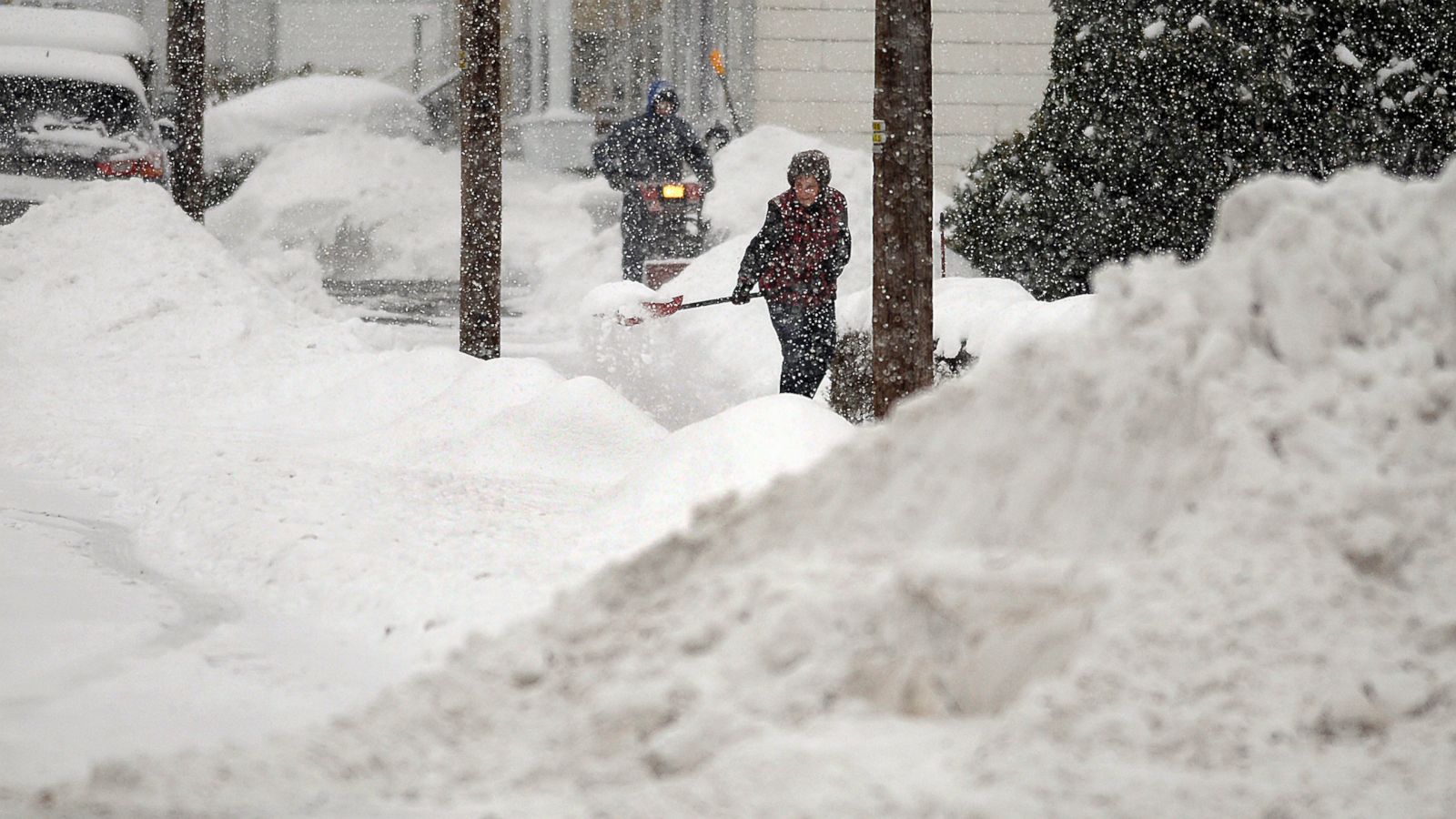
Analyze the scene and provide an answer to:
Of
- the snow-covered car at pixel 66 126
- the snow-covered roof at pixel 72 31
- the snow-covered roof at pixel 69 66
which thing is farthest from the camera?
the snow-covered roof at pixel 72 31

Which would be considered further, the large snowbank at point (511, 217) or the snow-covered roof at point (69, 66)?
the large snowbank at point (511, 217)

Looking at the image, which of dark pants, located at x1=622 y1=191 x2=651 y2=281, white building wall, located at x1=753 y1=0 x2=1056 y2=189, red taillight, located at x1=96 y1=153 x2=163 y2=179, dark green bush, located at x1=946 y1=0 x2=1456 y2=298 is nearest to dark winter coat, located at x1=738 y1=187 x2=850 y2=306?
dark green bush, located at x1=946 y1=0 x2=1456 y2=298

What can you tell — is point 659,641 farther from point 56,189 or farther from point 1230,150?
point 56,189

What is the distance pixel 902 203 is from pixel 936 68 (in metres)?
13.9

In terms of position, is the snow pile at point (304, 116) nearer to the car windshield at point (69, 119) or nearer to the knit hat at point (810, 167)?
the car windshield at point (69, 119)

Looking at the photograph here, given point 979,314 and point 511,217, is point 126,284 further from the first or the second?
point 511,217

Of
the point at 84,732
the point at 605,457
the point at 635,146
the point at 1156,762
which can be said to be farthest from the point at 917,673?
the point at 635,146

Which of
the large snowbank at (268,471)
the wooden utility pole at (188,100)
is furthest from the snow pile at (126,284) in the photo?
the wooden utility pole at (188,100)

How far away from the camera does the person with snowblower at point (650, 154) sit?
14664mm

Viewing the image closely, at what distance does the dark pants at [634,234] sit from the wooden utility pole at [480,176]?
141 inches

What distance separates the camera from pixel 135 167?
47.0 ft

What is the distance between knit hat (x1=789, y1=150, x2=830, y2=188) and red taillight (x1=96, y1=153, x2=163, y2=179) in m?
7.42

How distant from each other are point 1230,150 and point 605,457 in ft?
14.4

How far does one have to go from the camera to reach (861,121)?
20.6 m
